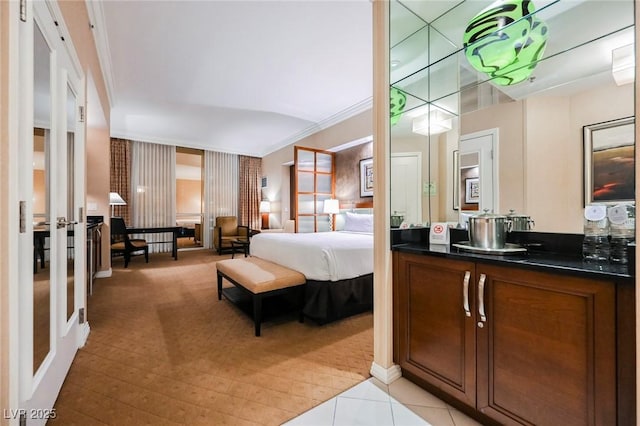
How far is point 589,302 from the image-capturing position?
1.01 metres

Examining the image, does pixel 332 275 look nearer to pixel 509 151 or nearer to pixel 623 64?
pixel 509 151

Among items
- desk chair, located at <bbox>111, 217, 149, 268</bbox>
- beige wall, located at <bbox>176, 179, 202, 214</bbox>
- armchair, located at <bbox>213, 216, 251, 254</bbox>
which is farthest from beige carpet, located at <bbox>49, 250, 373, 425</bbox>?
beige wall, located at <bbox>176, 179, 202, 214</bbox>

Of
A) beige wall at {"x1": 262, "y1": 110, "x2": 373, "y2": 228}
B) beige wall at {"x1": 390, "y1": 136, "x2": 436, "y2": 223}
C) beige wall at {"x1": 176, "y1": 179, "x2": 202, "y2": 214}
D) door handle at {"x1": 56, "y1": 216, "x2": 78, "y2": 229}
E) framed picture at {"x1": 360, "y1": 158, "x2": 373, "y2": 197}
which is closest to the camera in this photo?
door handle at {"x1": 56, "y1": 216, "x2": 78, "y2": 229}

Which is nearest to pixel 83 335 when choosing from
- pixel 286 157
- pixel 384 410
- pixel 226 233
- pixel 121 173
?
pixel 384 410

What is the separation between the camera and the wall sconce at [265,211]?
24.9 ft

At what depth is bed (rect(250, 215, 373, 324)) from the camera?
253 cm

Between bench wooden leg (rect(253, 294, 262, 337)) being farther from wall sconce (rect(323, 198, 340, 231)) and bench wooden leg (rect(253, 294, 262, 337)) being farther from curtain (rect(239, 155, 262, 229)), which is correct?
curtain (rect(239, 155, 262, 229))

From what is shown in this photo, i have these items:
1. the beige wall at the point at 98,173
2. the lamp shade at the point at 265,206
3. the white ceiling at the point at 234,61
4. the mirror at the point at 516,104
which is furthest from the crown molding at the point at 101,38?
the lamp shade at the point at 265,206

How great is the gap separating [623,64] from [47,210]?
2847 mm

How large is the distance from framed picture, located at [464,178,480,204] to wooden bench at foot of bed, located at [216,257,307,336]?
1.55m

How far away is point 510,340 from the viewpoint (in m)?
1.22

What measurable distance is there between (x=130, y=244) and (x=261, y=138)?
11.6 feet

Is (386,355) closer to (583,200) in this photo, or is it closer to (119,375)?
(583,200)

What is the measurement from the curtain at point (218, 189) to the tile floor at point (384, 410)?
6439mm
